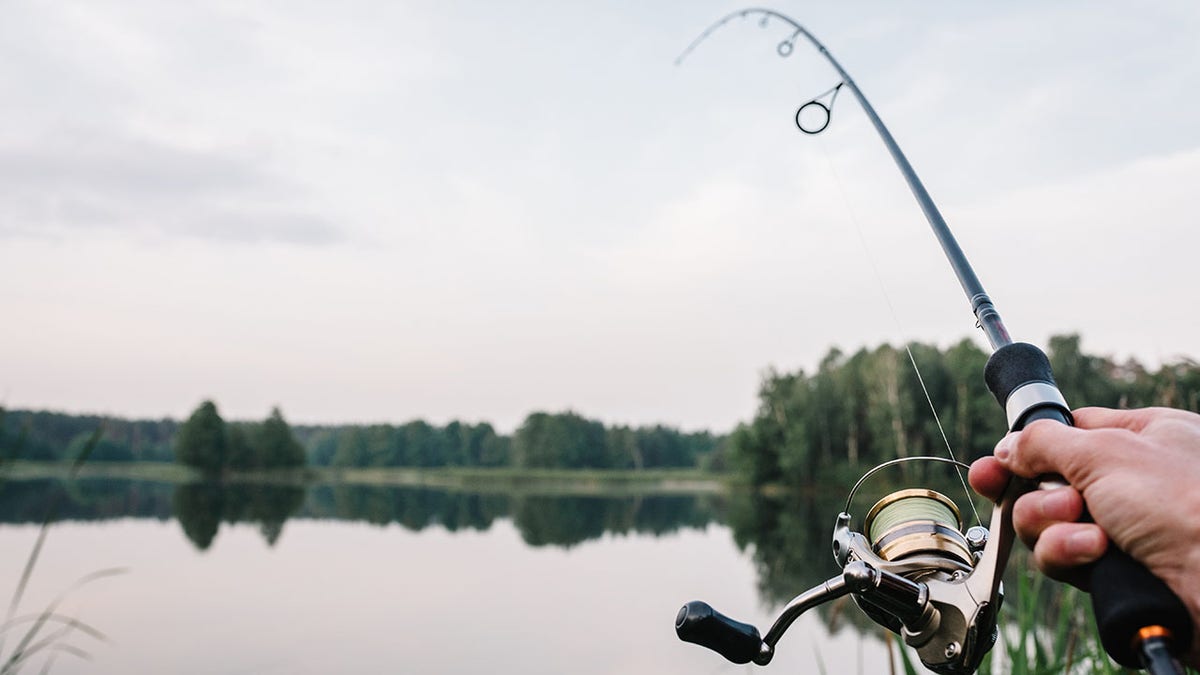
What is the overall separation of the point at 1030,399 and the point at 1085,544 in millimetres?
224

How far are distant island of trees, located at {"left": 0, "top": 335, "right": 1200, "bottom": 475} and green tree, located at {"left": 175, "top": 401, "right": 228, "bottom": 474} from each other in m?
0.05

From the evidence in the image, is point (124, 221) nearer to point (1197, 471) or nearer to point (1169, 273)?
point (1169, 273)

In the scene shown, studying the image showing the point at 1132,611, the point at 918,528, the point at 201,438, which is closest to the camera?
the point at 1132,611

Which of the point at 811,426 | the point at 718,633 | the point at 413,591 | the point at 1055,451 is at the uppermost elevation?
the point at 811,426

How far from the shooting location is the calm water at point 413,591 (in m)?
7.43

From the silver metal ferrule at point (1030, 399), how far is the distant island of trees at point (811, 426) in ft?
5.68

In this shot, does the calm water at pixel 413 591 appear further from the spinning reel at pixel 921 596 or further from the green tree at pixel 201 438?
the green tree at pixel 201 438

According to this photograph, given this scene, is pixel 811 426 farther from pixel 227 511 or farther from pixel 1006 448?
pixel 1006 448

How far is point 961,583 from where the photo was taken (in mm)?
1049

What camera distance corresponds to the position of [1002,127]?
4648mm

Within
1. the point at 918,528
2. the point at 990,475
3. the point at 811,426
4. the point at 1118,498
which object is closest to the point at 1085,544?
the point at 1118,498

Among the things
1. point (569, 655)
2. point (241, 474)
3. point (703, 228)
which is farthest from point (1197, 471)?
point (241, 474)

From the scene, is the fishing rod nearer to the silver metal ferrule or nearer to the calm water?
the silver metal ferrule

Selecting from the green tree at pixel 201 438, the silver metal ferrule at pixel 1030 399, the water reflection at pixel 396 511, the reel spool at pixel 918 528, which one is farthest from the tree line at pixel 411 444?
the silver metal ferrule at pixel 1030 399
